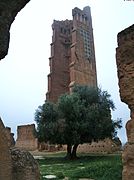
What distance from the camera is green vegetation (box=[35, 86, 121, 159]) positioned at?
25.3m

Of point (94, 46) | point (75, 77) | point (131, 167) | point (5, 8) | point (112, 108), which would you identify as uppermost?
point (94, 46)

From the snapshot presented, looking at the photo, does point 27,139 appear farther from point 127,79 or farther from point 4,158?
point 4,158

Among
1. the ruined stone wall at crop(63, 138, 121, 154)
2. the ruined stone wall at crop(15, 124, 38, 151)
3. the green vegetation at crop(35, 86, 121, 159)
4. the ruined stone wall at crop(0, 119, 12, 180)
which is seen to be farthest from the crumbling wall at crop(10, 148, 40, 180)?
the ruined stone wall at crop(15, 124, 38, 151)

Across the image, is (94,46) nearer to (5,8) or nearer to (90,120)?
(90,120)

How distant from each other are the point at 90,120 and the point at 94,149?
10098 mm

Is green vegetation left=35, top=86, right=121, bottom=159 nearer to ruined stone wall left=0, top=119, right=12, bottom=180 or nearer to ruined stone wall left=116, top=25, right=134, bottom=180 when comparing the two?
ruined stone wall left=116, top=25, right=134, bottom=180

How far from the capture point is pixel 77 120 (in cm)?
2611

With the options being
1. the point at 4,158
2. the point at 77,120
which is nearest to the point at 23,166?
the point at 4,158

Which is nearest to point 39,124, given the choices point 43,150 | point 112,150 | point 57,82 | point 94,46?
point 112,150

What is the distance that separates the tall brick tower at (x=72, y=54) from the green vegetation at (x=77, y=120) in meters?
23.0

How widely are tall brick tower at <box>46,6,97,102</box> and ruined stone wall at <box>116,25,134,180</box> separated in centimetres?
4599

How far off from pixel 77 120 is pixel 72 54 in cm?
2928

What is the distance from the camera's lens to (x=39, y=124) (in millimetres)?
27156

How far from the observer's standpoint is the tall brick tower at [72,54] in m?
53.7
